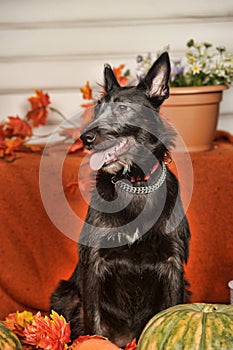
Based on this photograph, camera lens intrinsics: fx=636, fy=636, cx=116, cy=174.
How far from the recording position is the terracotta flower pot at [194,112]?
7.51ft

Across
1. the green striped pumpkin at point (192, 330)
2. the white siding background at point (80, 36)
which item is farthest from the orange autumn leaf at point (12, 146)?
the green striped pumpkin at point (192, 330)

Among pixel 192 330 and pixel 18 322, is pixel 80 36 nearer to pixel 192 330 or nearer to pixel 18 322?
pixel 18 322

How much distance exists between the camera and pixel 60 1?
8.49ft

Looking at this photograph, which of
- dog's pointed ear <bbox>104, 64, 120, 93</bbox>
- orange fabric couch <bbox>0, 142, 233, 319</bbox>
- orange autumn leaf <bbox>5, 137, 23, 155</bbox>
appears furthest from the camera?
orange autumn leaf <bbox>5, 137, 23, 155</bbox>

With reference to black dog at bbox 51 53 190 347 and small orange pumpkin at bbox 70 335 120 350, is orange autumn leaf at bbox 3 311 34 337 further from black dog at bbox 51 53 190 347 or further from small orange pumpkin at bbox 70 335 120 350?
small orange pumpkin at bbox 70 335 120 350

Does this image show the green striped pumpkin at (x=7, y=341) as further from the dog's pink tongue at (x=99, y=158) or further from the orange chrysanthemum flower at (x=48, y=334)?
the dog's pink tongue at (x=99, y=158)

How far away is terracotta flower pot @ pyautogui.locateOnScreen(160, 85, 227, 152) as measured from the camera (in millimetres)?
2289

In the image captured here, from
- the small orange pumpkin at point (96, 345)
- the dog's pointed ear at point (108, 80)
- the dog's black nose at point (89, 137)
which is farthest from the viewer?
the dog's pointed ear at point (108, 80)

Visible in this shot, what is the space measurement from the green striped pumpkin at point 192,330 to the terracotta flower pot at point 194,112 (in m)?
1.03

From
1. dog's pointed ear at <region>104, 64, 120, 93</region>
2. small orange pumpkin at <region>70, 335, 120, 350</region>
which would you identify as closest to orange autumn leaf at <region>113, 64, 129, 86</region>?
dog's pointed ear at <region>104, 64, 120, 93</region>

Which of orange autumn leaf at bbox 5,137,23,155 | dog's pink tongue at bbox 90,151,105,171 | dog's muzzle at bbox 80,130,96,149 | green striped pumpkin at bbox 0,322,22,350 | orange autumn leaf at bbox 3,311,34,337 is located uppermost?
dog's muzzle at bbox 80,130,96,149

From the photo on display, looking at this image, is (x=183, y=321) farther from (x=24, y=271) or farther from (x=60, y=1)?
(x=60, y=1)

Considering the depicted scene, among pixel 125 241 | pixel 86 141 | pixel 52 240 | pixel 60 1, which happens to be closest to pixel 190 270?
pixel 52 240

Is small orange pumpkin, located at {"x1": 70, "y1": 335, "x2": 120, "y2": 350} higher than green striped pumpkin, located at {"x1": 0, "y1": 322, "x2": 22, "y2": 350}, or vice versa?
green striped pumpkin, located at {"x1": 0, "y1": 322, "x2": 22, "y2": 350}
